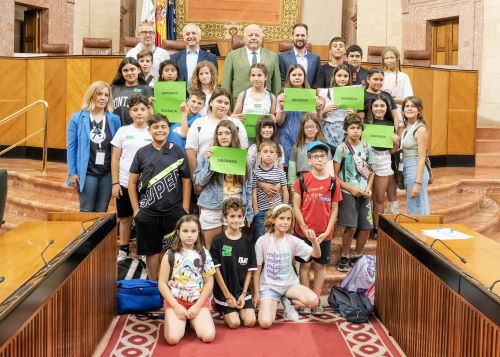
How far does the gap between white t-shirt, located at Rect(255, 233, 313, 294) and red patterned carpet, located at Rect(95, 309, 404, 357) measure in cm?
27

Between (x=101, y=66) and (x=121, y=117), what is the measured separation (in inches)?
144

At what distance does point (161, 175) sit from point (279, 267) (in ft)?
3.48

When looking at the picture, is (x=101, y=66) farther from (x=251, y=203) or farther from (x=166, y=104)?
(x=251, y=203)

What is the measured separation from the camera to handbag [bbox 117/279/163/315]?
14.9 feet

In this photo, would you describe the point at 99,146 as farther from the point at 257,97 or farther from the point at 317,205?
the point at 317,205

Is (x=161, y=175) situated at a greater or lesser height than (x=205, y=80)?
lesser

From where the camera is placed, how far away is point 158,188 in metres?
4.54

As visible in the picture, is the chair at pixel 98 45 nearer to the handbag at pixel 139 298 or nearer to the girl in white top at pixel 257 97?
the girl in white top at pixel 257 97

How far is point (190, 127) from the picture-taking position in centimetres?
487

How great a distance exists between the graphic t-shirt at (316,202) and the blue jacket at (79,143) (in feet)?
5.27

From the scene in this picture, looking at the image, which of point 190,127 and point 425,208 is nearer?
point 190,127

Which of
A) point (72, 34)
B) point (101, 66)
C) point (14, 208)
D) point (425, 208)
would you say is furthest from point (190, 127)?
point (72, 34)

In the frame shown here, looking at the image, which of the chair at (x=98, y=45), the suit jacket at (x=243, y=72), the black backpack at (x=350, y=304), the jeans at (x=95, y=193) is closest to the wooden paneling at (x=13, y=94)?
the chair at (x=98, y=45)

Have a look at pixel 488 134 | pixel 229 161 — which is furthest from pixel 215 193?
A: pixel 488 134
